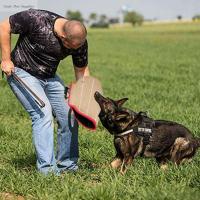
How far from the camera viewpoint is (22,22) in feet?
18.6

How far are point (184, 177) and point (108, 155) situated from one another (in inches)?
72.0

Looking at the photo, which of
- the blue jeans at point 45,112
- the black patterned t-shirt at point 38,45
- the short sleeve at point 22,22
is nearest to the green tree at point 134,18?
the blue jeans at point 45,112

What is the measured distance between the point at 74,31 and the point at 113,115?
3.40 feet

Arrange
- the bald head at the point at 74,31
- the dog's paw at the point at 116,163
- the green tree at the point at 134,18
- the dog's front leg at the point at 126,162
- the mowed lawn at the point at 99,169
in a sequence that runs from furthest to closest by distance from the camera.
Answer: the green tree at the point at 134,18, the dog's paw at the point at 116,163, the dog's front leg at the point at 126,162, the bald head at the point at 74,31, the mowed lawn at the point at 99,169

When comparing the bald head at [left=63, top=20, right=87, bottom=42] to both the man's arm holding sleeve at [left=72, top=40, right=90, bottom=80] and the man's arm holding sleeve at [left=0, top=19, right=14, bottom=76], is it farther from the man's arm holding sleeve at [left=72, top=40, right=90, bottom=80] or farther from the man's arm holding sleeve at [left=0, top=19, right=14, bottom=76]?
the man's arm holding sleeve at [left=0, top=19, right=14, bottom=76]

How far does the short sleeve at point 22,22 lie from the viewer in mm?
5645

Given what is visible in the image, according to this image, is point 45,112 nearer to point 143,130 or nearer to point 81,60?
point 81,60

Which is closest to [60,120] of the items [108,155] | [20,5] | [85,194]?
[108,155]

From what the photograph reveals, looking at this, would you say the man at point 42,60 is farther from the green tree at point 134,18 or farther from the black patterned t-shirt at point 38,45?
the green tree at point 134,18

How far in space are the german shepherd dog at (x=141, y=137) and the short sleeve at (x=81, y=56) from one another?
593mm

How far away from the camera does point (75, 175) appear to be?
5785mm

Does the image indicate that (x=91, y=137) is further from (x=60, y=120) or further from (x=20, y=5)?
(x=20, y=5)

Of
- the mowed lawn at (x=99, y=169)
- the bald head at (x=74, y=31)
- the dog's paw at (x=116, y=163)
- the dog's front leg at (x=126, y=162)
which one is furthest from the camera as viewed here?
the dog's paw at (x=116, y=163)

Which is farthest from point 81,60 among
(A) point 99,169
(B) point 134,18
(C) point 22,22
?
(B) point 134,18
